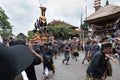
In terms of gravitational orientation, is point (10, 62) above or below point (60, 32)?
below

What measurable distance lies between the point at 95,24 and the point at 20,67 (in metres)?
32.4

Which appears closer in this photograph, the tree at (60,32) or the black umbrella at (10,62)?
the black umbrella at (10,62)

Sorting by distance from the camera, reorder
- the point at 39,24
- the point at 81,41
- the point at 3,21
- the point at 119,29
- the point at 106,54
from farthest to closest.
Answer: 1. the point at 3,21
2. the point at 39,24
3. the point at 81,41
4. the point at 119,29
5. the point at 106,54

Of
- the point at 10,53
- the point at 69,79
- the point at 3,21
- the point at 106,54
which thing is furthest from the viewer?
the point at 3,21

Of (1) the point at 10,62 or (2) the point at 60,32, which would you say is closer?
(1) the point at 10,62

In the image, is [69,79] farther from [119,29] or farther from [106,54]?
[119,29]

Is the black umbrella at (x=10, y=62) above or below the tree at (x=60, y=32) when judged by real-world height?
below

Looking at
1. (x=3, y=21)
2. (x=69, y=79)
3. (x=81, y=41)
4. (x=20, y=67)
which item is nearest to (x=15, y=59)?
(x=20, y=67)

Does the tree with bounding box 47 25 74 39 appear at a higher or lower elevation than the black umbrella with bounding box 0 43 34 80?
higher

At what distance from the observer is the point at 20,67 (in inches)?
50.8

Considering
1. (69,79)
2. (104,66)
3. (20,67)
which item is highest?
(20,67)

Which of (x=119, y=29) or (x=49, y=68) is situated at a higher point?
(x=119, y=29)

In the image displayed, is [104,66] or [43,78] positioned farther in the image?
[43,78]

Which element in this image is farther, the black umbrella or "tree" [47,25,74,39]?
"tree" [47,25,74,39]
